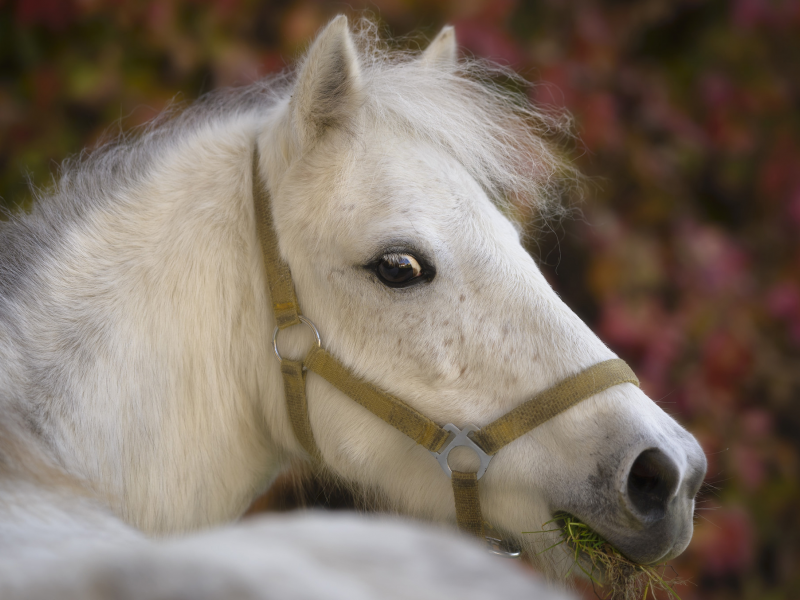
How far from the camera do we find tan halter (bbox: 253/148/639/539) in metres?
1.04

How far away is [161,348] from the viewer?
110 centimetres

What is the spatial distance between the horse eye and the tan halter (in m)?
0.18

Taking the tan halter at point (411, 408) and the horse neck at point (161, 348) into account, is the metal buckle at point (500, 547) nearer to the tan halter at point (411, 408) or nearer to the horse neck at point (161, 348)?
the tan halter at point (411, 408)

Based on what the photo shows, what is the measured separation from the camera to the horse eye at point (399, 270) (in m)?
1.08

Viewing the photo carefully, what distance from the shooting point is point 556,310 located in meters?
1.09

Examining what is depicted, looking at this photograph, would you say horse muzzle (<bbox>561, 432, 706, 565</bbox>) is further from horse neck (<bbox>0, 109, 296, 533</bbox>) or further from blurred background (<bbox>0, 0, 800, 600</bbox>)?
blurred background (<bbox>0, 0, 800, 600</bbox>)

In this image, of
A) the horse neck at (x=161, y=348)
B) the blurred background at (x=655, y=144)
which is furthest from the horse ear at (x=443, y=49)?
the blurred background at (x=655, y=144)

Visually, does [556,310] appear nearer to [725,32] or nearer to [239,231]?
[239,231]

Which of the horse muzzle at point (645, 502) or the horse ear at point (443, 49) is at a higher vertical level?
the horse ear at point (443, 49)

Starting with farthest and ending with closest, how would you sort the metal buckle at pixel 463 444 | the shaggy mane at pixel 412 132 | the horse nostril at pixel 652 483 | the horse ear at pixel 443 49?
1. the horse ear at pixel 443 49
2. the shaggy mane at pixel 412 132
3. the metal buckle at pixel 463 444
4. the horse nostril at pixel 652 483

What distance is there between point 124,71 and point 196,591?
222 cm

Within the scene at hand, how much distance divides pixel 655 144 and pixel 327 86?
188 cm

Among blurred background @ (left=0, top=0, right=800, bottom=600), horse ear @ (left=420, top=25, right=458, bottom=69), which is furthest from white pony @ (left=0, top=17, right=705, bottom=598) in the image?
blurred background @ (left=0, top=0, right=800, bottom=600)

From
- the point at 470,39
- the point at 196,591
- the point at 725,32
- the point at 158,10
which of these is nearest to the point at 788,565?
the point at 725,32
